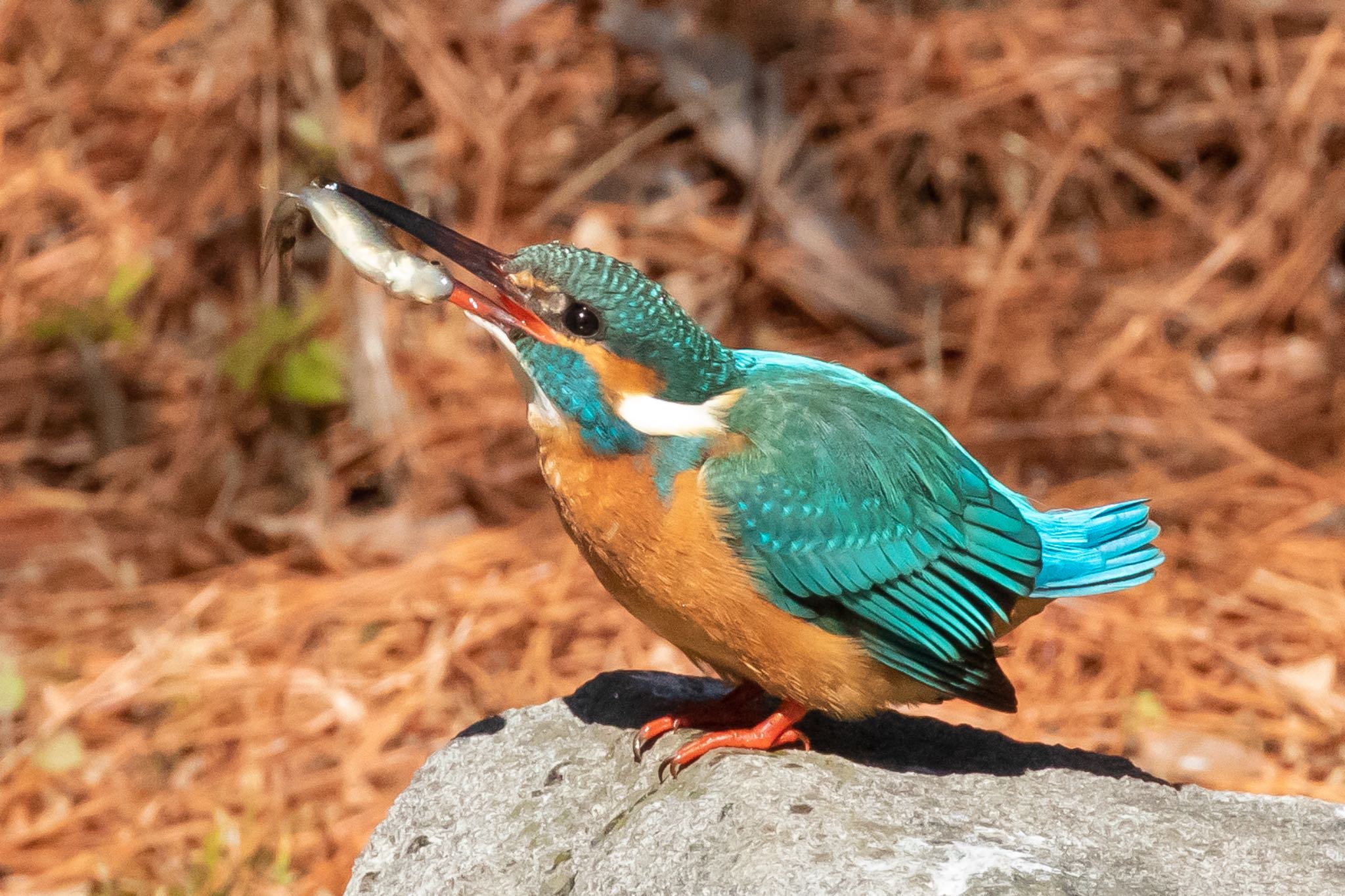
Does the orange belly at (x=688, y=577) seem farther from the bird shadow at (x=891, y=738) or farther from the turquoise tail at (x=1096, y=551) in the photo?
the turquoise tail at (x=1096, y=551)

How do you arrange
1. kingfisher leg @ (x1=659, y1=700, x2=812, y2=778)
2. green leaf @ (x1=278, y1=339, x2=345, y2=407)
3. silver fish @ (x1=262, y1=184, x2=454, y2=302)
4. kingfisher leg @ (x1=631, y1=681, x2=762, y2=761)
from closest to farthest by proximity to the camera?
silver fish @ (x1=262, y1=184, x2=454, y2=302) → kingfisher leg @ (x1=659, y1=700, x2=812, y2=778) → kingfisher leg @ (x1=631, y1=681, x2=762, y2=761) → green leaf @ (x1=278, y1=339, x2=345, y2=407)

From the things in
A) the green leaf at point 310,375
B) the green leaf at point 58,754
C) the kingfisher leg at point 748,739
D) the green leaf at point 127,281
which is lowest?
the green leaf at point 58,754

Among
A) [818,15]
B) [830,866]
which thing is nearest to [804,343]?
[818,15]

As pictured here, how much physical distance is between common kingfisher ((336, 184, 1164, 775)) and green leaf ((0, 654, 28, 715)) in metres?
2.28

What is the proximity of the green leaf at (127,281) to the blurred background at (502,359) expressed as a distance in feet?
0.08

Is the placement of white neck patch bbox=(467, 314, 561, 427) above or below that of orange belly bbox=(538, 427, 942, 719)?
above

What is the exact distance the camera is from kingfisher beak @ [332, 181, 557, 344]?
2.60 meters

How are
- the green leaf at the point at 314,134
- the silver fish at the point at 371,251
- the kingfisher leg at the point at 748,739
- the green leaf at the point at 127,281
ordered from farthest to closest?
the green leaf at the point at 127,281 < the green leaf at the point at 314,134 < the kingfisher leg at the point at 748,739 < the silver fish at the point at 371,251

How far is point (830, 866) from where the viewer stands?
91.1 inches

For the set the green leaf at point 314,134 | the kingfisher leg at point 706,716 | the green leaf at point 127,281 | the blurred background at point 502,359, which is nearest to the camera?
the kingfisher leg at point 706,716

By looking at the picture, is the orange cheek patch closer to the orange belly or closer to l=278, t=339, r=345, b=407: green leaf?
the orange belly

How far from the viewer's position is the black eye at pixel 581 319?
2.62 meters

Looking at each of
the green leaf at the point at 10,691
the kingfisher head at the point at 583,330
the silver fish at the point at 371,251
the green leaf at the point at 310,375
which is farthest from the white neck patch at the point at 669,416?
the green leaf at the point at 310,375

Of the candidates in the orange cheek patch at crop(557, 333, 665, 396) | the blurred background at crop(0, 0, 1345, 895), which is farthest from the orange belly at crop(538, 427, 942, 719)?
the blurred background at crop(0, 0, 1345, 895)
